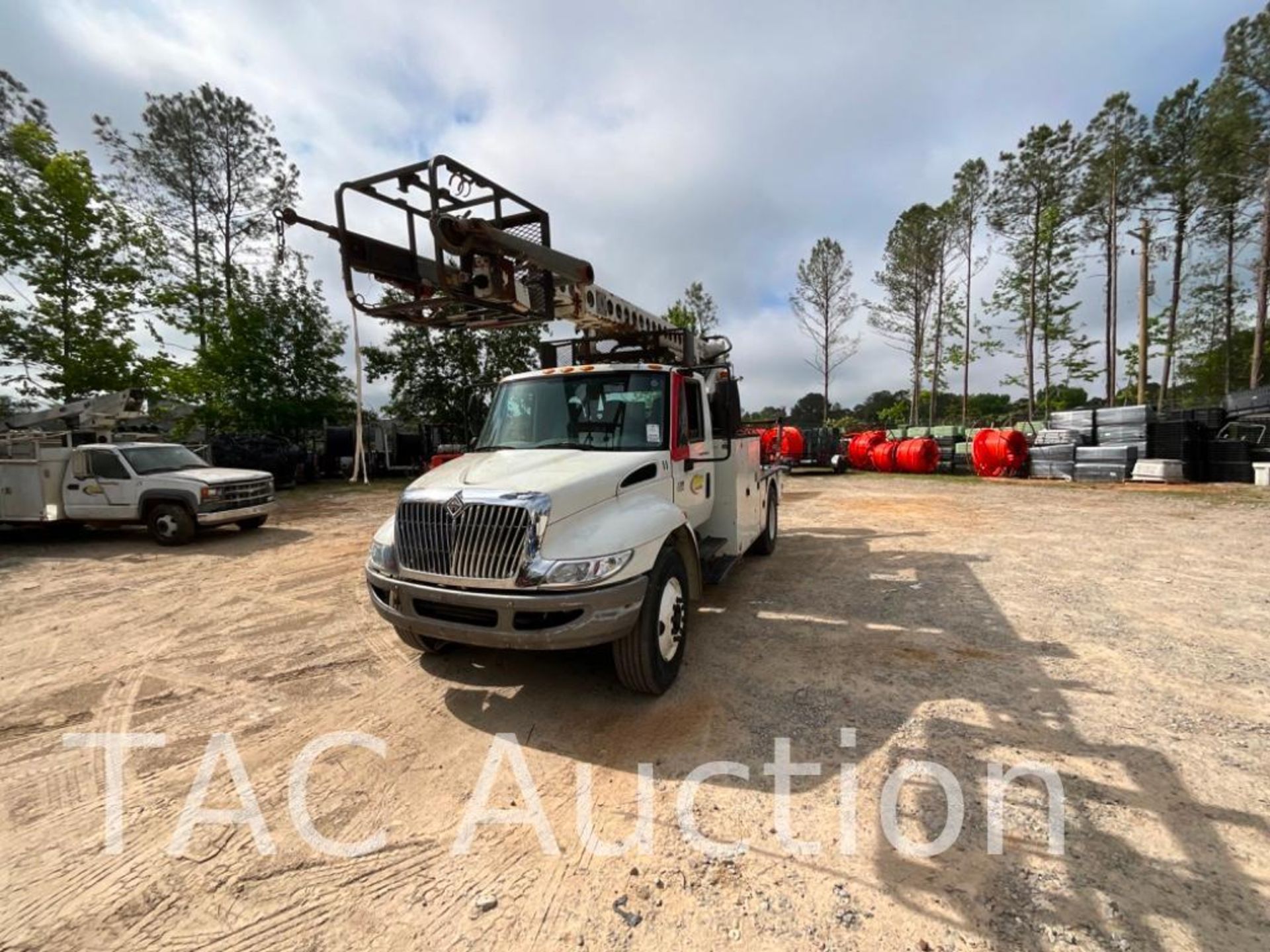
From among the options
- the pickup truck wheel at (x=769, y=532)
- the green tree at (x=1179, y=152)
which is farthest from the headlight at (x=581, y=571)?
the green tree at (x=1179, y=152)

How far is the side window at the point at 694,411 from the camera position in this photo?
459 cm

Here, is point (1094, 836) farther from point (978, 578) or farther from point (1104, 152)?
point (1104, 152)

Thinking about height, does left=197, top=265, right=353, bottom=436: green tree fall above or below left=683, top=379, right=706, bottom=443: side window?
above

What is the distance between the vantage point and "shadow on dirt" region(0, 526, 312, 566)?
8516mm

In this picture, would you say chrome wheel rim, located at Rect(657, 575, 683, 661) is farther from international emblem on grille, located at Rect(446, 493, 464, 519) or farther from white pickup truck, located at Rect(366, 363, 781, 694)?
international emblem on grille, located at Rect(446, 493, 464, 519)

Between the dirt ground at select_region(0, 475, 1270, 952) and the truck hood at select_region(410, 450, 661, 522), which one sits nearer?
the dirt ground at select_region(0, 475, 1270, 952)

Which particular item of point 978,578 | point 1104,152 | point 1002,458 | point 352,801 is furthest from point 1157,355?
point 352,801

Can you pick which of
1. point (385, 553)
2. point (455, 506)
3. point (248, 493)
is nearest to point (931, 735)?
point (455, 506)

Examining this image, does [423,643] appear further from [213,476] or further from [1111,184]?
[1111,184]

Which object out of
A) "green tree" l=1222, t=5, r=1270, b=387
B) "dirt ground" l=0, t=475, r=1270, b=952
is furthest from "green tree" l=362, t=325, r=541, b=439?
"green tree" l=1222, t=5, r=1270, b=387

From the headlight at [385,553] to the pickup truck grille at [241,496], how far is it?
24.7 feet

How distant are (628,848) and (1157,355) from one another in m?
37.2

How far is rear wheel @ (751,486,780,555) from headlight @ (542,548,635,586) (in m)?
4.44

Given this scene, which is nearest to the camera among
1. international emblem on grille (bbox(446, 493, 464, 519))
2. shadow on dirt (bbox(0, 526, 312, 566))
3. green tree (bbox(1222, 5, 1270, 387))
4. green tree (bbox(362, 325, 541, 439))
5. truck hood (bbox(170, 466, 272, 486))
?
international emblem on grille (bbox(446, 493, 464, 519))
